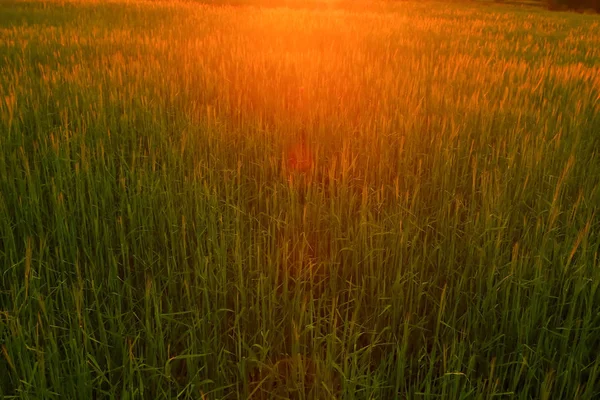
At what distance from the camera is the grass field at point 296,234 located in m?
0.86

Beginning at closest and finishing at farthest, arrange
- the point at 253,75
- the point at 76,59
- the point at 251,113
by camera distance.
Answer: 1. the point at 251,113
2. the point at 253,75
3. the point at 76,59

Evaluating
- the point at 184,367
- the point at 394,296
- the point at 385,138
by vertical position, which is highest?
the point at 385,138

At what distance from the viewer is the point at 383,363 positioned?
844mm

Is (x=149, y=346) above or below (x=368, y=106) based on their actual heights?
below

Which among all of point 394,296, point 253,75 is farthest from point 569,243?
point 253,75

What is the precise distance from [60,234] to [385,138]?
1205 millimetres

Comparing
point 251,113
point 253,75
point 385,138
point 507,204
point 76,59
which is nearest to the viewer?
point 507,204

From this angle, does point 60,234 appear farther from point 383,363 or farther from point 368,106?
point 368,106

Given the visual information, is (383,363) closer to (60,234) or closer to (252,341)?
(252,341)

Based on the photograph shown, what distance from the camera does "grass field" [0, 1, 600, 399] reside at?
2.82 feet

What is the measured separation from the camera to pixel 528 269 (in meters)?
1.09

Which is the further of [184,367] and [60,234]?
[60,234]

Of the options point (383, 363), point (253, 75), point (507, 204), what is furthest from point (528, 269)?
point (253, 75)

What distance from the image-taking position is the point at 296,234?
1264mm
